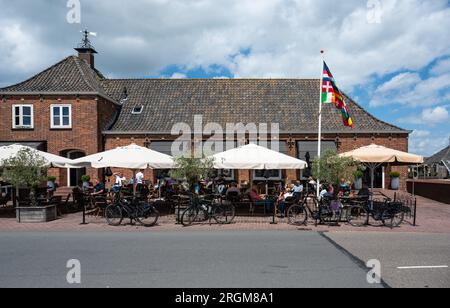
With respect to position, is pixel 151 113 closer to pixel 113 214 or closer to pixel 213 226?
pixel 113 214

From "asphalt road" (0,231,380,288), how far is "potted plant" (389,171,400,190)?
50.9 feet

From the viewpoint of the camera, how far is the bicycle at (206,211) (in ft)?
40.6

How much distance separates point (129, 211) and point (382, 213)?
802cm

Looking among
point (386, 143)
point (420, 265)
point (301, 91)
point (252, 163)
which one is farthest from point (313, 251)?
point (301, 91)

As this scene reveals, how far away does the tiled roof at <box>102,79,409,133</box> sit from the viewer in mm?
24625

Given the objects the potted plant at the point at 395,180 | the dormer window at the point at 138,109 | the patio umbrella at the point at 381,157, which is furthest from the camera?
the dormer window at the point at 138,109

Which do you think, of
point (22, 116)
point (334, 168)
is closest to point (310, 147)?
point (334, 168)

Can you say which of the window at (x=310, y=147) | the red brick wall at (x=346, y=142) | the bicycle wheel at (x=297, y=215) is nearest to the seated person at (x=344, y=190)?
the bicycle wheel at (x=297, y=215)

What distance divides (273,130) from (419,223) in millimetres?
12650

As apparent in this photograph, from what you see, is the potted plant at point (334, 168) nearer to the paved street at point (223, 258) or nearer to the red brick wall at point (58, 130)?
the paved street at point (223, 258)

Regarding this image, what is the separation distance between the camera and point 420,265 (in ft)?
23.6

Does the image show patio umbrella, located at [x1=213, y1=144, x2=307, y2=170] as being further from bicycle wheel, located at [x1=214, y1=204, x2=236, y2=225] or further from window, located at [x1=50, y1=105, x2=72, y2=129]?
window, located at [x1=50, y1=105, x2=72, y2=129]

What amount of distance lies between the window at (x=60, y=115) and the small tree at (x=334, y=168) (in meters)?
16.0
